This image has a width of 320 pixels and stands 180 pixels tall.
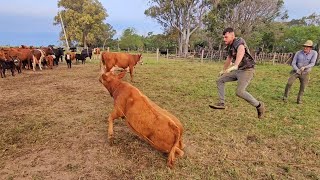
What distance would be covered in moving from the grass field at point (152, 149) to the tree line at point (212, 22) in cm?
2351

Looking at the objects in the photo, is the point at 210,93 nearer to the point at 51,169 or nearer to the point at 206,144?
the point at 206,144

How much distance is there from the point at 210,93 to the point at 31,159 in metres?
6.45

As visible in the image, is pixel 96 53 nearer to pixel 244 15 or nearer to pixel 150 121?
pixel 244 15

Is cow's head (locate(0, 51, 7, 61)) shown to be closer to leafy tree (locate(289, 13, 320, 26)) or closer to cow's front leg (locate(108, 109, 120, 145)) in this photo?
cow's front leg (locate(108, 109, 120, 145))

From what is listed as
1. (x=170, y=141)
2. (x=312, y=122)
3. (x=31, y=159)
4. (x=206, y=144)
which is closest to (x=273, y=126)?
(x=312, y=122)

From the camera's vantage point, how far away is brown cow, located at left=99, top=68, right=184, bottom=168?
3.87 metres

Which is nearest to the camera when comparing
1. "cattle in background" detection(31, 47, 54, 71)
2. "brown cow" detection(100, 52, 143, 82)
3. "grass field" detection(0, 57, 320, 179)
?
"grass field" detection(0, 57, 320, 179)

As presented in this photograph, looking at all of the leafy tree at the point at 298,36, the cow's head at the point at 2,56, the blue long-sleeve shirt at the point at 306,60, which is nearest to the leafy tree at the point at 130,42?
the leafy tree at the point at 298,36

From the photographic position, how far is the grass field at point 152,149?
3.74m

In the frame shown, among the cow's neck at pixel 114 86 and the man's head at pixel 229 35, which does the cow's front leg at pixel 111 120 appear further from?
the man's head at pixel 229 35

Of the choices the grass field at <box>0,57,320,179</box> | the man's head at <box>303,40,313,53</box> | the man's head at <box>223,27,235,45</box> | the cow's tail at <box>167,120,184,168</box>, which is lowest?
the grass field at <box>0,57,320,179</box>

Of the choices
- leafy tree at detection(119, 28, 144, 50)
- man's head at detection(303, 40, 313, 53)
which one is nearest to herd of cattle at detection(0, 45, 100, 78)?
man's head at detection(303, 40, 313, 53)

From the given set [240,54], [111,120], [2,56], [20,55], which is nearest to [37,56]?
[20,55]

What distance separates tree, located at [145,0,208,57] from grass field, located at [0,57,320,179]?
103 feet
